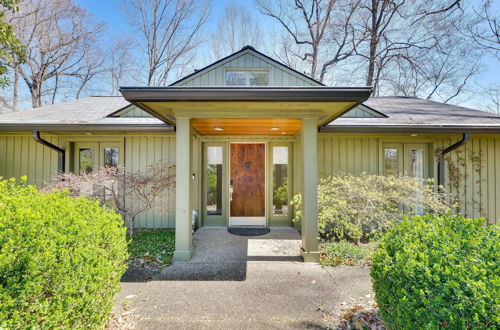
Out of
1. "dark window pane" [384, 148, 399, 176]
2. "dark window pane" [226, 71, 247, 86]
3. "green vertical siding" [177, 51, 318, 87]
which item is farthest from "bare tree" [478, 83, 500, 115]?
"dark window pane" [226, 71, 247, 86]

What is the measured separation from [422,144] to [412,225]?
4766 mm

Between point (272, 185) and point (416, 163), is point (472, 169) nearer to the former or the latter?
point (416, 163)

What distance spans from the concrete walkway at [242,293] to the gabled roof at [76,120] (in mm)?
3328

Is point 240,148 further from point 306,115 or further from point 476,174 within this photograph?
point 476,174

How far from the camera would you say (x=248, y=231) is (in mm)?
5984

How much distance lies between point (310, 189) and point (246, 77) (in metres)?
4.21

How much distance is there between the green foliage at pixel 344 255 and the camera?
405 cm

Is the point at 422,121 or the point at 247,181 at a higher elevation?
the point at 422,121

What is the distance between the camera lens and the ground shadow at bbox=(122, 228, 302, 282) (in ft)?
11.8

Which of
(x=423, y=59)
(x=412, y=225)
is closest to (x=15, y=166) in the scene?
(x=412, y=225)

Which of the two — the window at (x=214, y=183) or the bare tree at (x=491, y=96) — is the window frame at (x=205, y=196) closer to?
the window at (x=214, y=183)

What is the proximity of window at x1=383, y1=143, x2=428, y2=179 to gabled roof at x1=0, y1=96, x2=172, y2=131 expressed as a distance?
5.54 metres

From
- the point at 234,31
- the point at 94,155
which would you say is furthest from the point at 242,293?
the point at 234,31

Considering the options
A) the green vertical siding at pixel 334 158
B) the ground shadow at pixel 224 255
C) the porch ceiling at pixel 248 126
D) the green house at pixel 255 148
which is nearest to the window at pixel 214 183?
the green house at pixel 255 148
